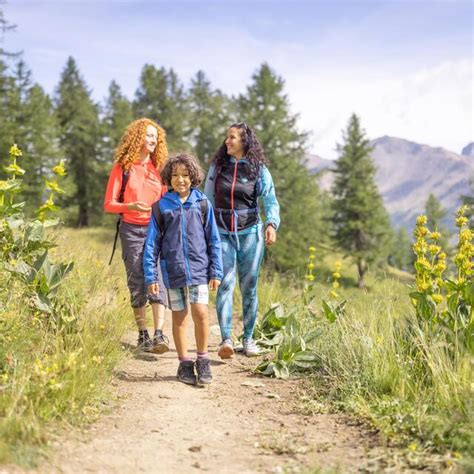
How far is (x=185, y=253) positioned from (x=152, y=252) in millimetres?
277

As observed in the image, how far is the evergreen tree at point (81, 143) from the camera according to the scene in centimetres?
3541

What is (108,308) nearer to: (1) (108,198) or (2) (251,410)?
(1) (108,198)

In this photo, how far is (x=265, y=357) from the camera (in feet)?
17.6

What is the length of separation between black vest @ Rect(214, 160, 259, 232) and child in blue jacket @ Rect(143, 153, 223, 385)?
1.90ft

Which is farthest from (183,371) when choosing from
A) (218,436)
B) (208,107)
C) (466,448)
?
(208,107)

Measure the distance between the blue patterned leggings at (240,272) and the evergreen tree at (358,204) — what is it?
3154 cm

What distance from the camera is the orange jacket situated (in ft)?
16.8

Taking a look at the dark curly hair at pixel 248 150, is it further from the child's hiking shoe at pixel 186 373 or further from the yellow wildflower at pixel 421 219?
the child's hiking shoe at pixel 186 373

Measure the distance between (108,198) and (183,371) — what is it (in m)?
1.85

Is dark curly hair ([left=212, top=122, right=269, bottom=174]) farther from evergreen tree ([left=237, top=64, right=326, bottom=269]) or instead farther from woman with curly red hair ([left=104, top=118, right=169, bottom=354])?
evergreen tree ([left=237, top=64, right=326, bottom=269])

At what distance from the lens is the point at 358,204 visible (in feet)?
119

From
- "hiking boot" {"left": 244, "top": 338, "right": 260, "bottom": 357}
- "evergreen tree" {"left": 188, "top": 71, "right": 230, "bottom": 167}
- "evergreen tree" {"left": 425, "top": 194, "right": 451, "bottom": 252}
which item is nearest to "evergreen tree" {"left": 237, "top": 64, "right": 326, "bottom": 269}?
"evergreen tree" {"left": 188, "top": 71, "right": 230, "bottom": 167}

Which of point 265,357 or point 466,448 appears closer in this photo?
point 466,448

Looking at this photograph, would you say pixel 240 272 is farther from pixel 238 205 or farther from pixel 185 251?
pixel 185 251
